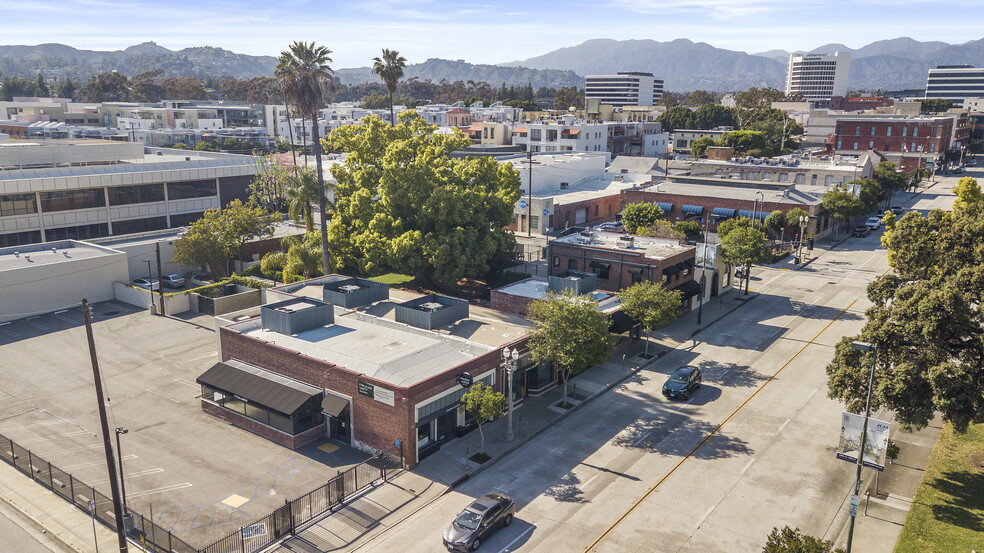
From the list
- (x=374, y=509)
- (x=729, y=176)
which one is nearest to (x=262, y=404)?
(x=374, y=509)

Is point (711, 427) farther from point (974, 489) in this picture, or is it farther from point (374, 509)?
point (374, 509)

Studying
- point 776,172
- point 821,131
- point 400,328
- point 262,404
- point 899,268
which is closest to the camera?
point 899,268

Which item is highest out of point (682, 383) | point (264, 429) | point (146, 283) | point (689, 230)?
point (689, 230)

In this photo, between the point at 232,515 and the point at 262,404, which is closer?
the point at 232,515

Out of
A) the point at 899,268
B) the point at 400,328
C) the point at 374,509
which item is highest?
the point at 899,268

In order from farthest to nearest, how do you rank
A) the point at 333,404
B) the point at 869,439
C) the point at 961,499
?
the point at 333,404, the point at 961,499, the point at 869,439

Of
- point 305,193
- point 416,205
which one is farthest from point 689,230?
point 305,193

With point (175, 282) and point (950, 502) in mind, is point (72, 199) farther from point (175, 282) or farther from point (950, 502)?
point (950, 502)
